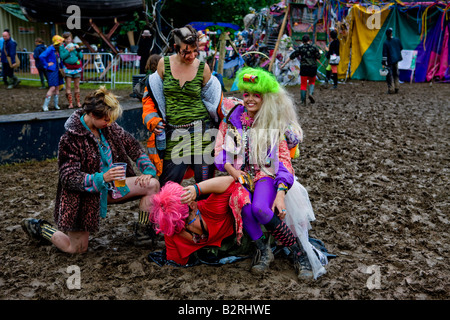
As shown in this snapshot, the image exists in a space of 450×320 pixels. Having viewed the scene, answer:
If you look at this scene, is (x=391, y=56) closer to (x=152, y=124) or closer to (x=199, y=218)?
(x=152, y=124)

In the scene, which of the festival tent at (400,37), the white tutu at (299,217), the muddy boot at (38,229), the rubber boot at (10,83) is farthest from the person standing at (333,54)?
the muddy boot at (38,229)

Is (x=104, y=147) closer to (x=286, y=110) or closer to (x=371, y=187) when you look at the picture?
(x=286, y=110)

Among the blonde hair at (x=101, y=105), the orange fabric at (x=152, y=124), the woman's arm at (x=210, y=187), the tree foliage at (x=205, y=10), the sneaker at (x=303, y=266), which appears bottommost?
the sneaker at (x=303, y=266)

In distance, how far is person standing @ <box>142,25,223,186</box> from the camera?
3.77m

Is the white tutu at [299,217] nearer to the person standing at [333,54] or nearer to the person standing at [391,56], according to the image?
the person standing at [391,56]

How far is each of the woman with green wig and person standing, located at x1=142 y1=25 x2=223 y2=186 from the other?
27 centimetres

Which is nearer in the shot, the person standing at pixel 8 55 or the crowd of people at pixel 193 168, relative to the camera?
the crowd of people at pixel 193 168

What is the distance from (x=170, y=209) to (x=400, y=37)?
16.8 m

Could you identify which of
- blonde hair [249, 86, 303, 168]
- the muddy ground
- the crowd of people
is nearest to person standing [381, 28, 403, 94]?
the muddy ground

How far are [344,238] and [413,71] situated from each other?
50.0 ft

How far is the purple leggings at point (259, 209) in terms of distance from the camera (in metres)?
3.22

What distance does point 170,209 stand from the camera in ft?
10.6
